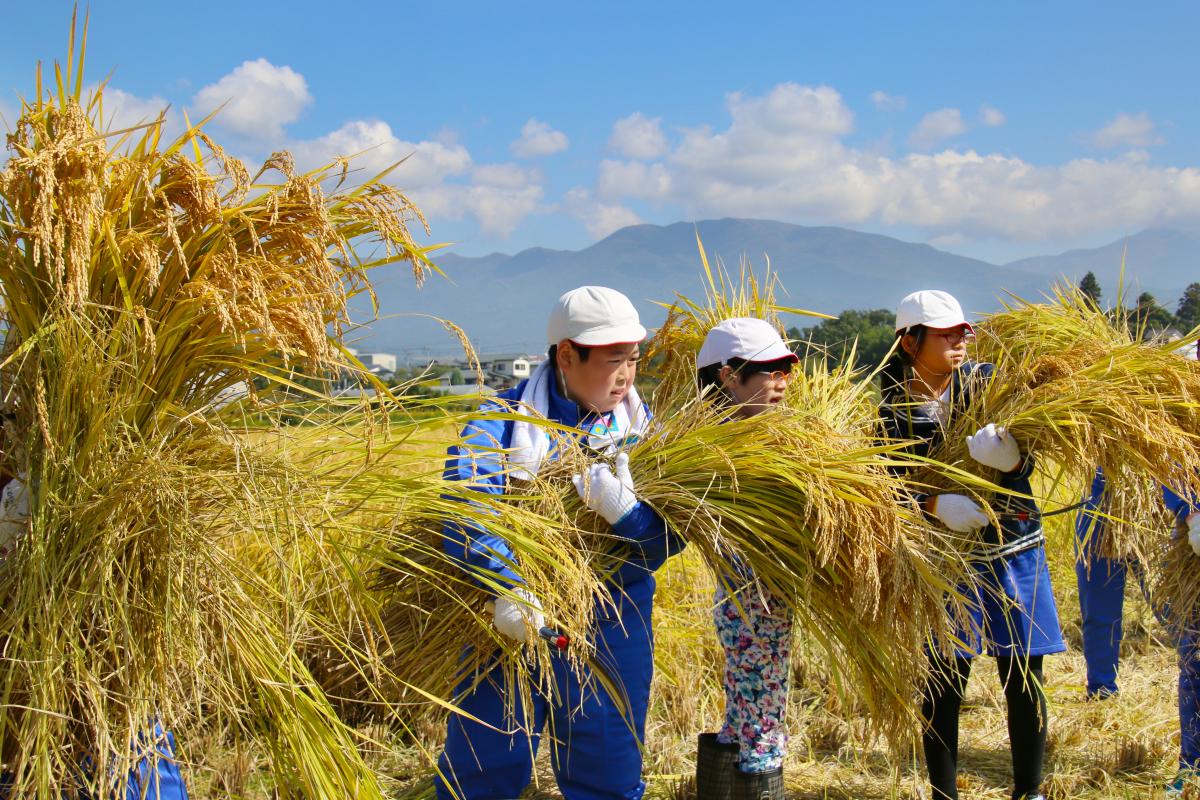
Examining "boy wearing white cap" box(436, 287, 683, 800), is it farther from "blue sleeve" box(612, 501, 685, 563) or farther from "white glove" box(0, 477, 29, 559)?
"white glove" box(0, 477, 29, 559)

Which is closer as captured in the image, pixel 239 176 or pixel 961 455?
pixel 239 176

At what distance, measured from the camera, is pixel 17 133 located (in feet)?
5.31

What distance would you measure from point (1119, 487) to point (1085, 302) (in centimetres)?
95

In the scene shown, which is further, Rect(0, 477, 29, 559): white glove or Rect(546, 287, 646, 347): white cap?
Rect(546, 287, 646, 347): white cap

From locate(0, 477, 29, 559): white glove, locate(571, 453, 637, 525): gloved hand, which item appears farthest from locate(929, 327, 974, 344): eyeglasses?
locate(0, 477, 29, 559): white glove

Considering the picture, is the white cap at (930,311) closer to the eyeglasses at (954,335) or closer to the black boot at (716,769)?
the eyeglasses at (954,335)

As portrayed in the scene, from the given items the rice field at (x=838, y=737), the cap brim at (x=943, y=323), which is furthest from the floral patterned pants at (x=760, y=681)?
the cap brim at (x=943, y=323)

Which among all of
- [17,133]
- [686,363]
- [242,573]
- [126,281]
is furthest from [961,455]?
[17,133]

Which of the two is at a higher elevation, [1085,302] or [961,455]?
[1085,302]

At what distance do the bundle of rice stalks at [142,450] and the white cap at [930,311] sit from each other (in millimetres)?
1709

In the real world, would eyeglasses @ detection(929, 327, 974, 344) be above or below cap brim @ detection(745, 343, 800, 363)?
above

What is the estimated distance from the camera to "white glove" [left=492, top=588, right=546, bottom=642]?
1883 mm

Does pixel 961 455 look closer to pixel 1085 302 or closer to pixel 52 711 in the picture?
pixel 1085 302

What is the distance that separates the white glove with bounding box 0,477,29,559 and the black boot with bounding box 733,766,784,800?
1687 mm
